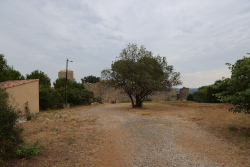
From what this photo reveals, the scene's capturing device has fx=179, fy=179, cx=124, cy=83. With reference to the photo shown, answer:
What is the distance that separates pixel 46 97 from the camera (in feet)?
51.8

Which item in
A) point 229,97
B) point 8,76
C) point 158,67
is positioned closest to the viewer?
point 229,97

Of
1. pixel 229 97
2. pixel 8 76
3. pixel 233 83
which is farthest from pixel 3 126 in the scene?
pixel 8 76

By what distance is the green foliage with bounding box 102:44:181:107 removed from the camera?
14.2 metres

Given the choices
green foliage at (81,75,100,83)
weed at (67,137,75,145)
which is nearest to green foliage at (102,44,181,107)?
weed at (67,137,75,145)

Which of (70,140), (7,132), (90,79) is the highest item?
(90,79)

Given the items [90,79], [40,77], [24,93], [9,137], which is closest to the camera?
A: [9,137]

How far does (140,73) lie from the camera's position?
47.4 ft

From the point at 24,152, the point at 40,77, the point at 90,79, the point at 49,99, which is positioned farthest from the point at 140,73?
the point at 90,79

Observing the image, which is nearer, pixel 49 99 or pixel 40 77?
pixel 49 99

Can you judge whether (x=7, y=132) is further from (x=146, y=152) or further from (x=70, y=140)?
(x=146, y=152)

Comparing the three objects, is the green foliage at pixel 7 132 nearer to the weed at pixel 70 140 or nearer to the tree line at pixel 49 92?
the weed at pixel 70 140

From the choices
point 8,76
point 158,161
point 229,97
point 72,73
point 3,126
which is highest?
point 72,73

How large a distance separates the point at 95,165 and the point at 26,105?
10.8 m

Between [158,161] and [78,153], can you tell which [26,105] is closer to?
[78,153]
